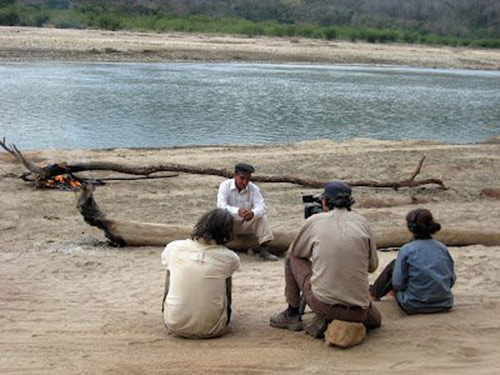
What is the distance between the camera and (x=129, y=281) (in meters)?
7.15

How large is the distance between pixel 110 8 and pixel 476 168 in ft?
198

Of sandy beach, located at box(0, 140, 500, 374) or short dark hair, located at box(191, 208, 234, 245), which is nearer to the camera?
sandy beach, located at box(0, 140, 500, 374)

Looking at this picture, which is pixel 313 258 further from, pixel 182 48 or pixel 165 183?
pixel 182 48

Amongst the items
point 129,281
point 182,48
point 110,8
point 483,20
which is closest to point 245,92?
point 182,48

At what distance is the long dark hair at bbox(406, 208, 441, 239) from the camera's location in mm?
5645

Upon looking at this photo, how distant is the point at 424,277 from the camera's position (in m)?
5.63

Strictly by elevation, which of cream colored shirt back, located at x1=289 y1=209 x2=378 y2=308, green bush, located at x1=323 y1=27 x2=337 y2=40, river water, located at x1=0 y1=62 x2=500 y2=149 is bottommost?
river water, located at x1=0 y1=62 x2=500 y2=149

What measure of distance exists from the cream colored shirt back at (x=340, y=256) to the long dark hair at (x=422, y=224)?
65 cm

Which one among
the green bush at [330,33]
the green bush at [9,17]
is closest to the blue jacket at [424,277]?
the green bush at [9,17]

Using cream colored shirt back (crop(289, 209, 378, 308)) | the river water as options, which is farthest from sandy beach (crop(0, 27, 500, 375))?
the river water

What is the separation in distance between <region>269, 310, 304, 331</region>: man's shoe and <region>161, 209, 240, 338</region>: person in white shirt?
400mm

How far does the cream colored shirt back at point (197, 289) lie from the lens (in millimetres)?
5258

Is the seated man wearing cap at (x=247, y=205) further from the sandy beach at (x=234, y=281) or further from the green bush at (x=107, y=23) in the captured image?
the green bush at (x=107, y=23)

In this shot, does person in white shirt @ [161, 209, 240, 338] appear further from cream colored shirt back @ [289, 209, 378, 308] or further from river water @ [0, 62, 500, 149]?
river water @ [0, 62, 500, 149]
